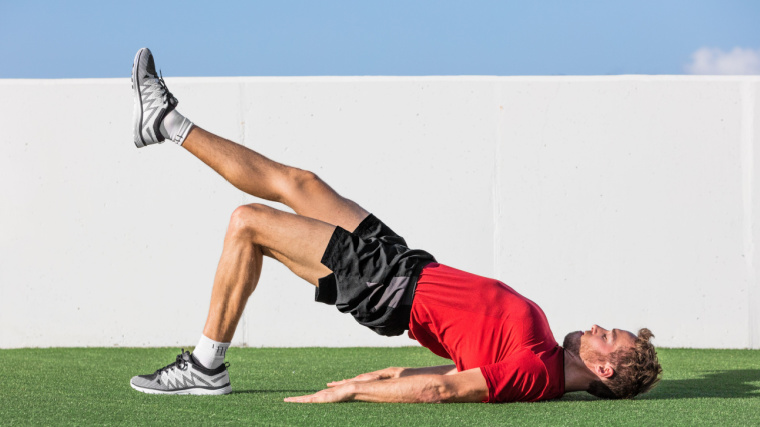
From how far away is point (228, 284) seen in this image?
7.98 feet

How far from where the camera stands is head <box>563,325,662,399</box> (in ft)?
8.00

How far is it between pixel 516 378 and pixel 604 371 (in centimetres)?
35

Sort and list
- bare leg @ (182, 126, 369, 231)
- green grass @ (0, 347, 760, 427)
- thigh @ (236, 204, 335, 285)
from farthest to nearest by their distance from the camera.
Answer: bare leg @ (182, 126, 369, 231), thigh @ (236, 204, 335, 285), green grass @ (0, 347, 760, 427)

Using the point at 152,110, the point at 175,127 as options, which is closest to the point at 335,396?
the point at 175,127

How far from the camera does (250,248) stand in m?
2.45

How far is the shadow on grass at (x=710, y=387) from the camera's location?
2.69m

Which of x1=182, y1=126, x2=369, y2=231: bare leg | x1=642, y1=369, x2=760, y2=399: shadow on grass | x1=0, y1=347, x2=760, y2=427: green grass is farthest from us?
x1=642, y1=369, x2=760, y2=399: shadow on grass

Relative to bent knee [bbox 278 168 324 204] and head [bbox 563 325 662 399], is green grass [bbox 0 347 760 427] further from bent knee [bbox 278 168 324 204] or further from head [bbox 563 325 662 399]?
bent knee [bbox 278 168 324 204]

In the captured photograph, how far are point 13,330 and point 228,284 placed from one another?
2.79 m

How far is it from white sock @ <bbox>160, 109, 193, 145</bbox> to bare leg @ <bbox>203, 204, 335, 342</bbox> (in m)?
0.45

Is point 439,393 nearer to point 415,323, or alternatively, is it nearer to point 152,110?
point 415,323

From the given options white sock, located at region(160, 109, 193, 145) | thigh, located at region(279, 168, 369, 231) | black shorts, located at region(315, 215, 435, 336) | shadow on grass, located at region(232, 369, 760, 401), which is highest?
white sock, located at region(160, 109, 193, 145)

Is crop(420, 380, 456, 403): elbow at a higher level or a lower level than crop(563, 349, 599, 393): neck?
lower

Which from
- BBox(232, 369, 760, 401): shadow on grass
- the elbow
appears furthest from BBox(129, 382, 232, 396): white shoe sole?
the elbow
